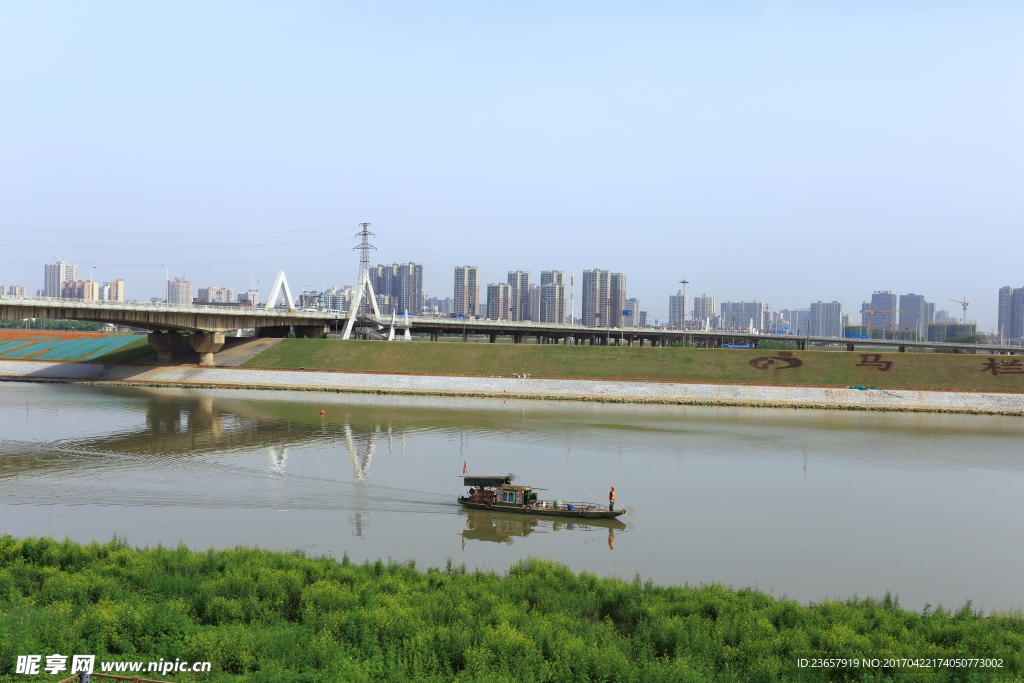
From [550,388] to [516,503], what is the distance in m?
49.2

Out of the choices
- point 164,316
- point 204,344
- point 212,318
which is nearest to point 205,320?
point 212,318

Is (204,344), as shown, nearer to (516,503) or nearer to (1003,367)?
(516,503)

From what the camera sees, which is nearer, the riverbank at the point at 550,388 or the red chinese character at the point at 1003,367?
the riverbank at the point at 550,388

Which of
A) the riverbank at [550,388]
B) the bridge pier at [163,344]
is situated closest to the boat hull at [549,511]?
the riverbank at [550,388]

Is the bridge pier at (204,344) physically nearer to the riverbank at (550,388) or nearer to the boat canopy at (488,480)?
the riverbank at (550,388)

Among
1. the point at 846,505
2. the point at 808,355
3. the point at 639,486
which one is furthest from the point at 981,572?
the point at 808,355

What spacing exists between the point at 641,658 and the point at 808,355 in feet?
258

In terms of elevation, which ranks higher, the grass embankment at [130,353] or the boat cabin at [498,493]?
the grass embankment at [130,353]

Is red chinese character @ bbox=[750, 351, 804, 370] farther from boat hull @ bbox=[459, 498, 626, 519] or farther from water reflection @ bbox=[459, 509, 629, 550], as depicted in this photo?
water reflection @ bbox=[459, 509, 629, 550]

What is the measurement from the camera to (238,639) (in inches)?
653

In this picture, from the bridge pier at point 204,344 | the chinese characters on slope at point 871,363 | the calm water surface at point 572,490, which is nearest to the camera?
the calm water surface at point 572,490

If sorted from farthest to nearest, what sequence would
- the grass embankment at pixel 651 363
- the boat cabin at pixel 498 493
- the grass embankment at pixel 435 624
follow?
the grass embankment at pixel 651 363 → the boat cabin at pixel 498 493 → the grass embankment at pixel 435 624

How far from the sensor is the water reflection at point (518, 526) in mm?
29141

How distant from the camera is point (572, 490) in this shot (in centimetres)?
3616
